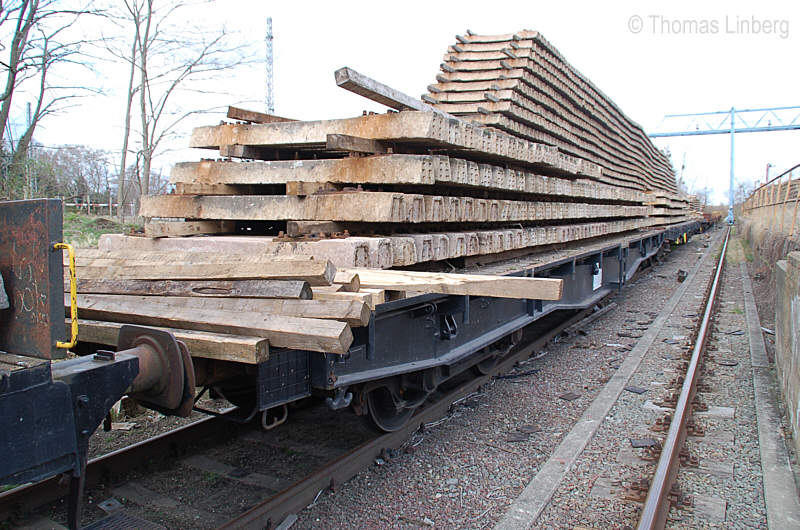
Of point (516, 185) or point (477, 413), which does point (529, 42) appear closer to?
point (516, 185)

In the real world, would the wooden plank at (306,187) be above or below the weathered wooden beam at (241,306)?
above

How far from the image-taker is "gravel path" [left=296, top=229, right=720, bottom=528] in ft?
11.8

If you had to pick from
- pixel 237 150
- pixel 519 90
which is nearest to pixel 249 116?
pixel 237 150

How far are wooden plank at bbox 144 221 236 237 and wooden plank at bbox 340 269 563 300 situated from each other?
2.20 meters

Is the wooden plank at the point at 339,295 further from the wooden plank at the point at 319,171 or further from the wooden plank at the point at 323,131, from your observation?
the wooden plank at the point at 323,131

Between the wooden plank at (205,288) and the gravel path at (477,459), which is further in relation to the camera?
the gravel path at (477,459)

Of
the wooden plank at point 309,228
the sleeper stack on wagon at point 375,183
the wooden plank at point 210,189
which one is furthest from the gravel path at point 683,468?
the wooden plank at point 210,189

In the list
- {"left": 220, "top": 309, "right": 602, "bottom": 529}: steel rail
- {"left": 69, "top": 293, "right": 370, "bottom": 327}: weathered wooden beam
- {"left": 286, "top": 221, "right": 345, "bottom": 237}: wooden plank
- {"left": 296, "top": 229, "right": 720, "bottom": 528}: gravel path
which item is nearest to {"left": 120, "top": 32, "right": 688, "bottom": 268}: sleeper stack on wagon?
{"left": 286, "top": 221, "right": 345, "bottom": 237}: wooden plank

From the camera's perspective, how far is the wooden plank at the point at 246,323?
253 cm

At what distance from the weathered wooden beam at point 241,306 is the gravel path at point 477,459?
150 centimetres

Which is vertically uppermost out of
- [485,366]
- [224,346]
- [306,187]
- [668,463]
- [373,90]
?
[373,90]

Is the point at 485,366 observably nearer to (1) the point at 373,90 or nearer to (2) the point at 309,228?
(2) the point at 309,228

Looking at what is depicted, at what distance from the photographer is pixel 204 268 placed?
10.00 feet

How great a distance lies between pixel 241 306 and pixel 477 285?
1390mm
